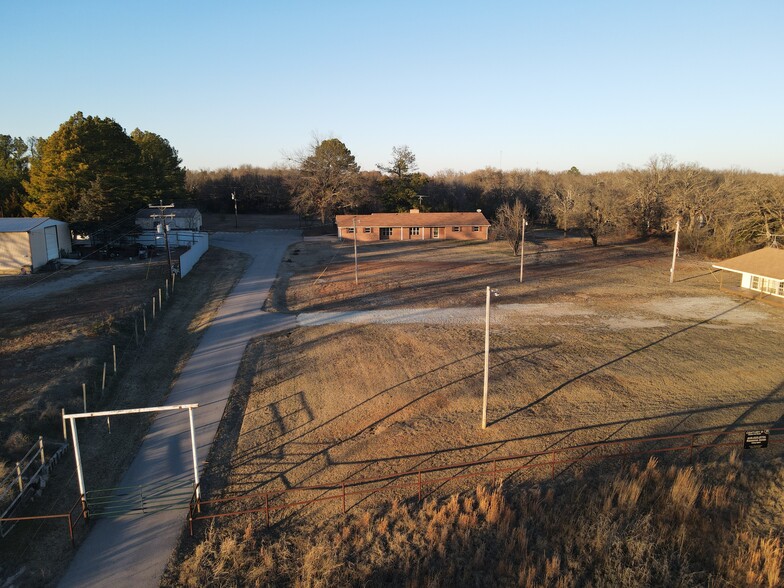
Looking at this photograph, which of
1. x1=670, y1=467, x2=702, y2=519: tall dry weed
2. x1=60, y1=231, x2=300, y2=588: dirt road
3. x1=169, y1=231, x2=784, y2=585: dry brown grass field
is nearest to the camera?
x1=60, y1=231, x2=300, y2=588: dirt road

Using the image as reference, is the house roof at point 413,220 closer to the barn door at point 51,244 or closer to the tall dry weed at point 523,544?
the barn door at point 51,244

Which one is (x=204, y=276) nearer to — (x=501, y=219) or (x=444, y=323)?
(x=444, y=323)

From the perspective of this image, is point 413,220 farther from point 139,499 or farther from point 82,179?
point 139,499

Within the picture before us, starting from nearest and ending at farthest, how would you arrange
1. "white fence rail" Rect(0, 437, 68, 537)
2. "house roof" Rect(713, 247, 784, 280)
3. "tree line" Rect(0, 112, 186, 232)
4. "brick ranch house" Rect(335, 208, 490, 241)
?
"white fence rail" Rect(0, 437, 68, 537) → "house roof" Rect(713, 247, 784, 280) → "tree line" Rect(0, 112, 186, 232) → "brick ranch house" Rect(335, 208, 490, 241)

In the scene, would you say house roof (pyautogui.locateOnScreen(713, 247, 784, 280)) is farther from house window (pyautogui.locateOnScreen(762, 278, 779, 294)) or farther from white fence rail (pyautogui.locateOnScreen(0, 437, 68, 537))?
white fence rail (pyautogui.locateOnScreen(0, 437, 68, 537))

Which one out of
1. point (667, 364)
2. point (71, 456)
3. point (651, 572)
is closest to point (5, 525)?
point (71, 456)

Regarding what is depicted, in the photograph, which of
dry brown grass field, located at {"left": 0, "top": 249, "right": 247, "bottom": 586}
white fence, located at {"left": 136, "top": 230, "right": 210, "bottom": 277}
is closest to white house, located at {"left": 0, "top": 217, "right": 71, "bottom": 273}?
dry brown grass field, located at {"left": 0, "top": 249, "right": 247, "bottom": 586}

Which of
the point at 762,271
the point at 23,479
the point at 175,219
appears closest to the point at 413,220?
the point at 175,219
